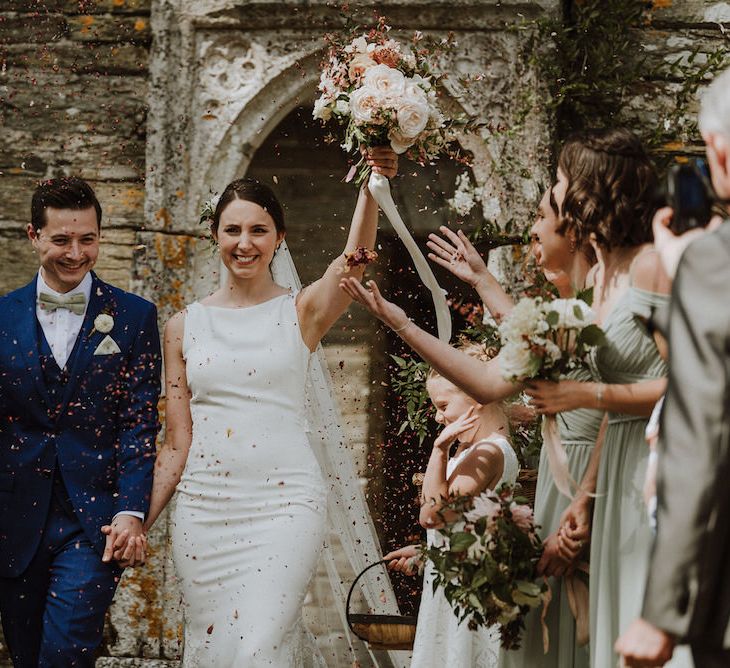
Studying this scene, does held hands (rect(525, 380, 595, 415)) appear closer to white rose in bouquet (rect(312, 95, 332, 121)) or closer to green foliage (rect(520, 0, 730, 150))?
white rose in bouquet (rect(312, 95, 332, 121))

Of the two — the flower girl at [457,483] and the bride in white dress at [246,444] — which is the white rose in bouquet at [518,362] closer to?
the flower girl at [457,483]

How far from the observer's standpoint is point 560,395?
340cm

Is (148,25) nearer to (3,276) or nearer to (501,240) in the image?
(3,276)

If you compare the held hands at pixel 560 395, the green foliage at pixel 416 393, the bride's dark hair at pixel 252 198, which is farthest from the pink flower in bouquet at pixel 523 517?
the green foliage at pixel 416 393

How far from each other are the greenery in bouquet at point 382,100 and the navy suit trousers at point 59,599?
1811 millimetres

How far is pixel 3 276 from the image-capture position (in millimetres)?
7148

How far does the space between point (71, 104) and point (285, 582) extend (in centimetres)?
373

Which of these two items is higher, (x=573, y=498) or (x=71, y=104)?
(x=71, y=104)

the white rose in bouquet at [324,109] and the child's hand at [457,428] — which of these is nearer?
the child's hand at [457,428]

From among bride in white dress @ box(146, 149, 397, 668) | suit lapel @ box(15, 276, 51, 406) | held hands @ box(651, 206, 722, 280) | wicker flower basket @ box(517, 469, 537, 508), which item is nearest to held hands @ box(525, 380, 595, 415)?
held hands @ box(651, 206, 722, 280)

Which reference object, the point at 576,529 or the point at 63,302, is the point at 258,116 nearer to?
the point at 63,302

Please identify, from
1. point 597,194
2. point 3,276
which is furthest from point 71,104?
Result: point 597,194

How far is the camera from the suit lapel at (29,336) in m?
4.79

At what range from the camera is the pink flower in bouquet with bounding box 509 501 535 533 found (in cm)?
374
